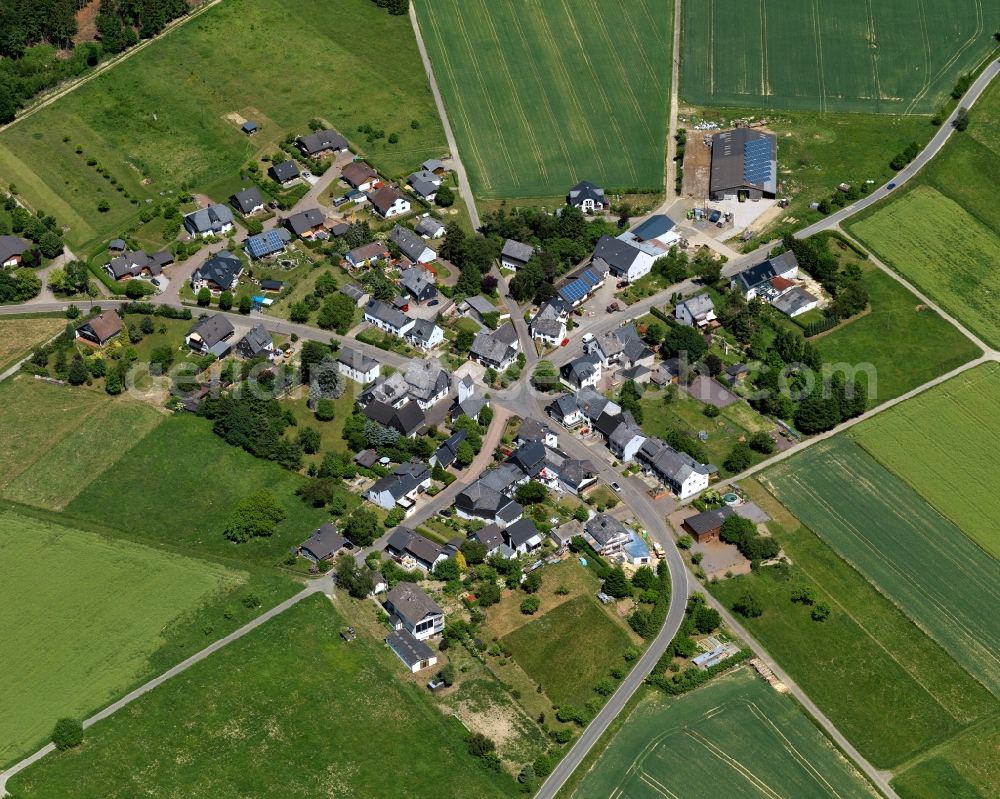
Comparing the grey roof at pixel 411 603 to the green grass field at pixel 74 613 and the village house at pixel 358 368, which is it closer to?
the green grass field at pixel 74 613

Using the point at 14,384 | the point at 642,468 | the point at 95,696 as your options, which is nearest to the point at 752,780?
the point at 642,468

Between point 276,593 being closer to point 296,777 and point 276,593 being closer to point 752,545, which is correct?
point 296,777

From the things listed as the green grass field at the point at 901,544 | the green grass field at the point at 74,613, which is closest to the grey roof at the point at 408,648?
the green grass field at the point at 74,613

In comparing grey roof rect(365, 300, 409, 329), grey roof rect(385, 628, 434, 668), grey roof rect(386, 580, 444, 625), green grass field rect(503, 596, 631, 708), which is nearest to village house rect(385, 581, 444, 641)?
grey roof rect(386, 580, 444, 625)

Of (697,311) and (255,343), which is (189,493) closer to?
(255,343)

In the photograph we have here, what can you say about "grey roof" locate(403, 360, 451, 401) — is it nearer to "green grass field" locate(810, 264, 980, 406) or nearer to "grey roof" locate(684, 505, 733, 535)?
"grey roof" locate(684, 505, 733, 535)

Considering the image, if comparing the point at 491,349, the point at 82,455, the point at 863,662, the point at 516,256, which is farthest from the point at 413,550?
the point at 516,256
